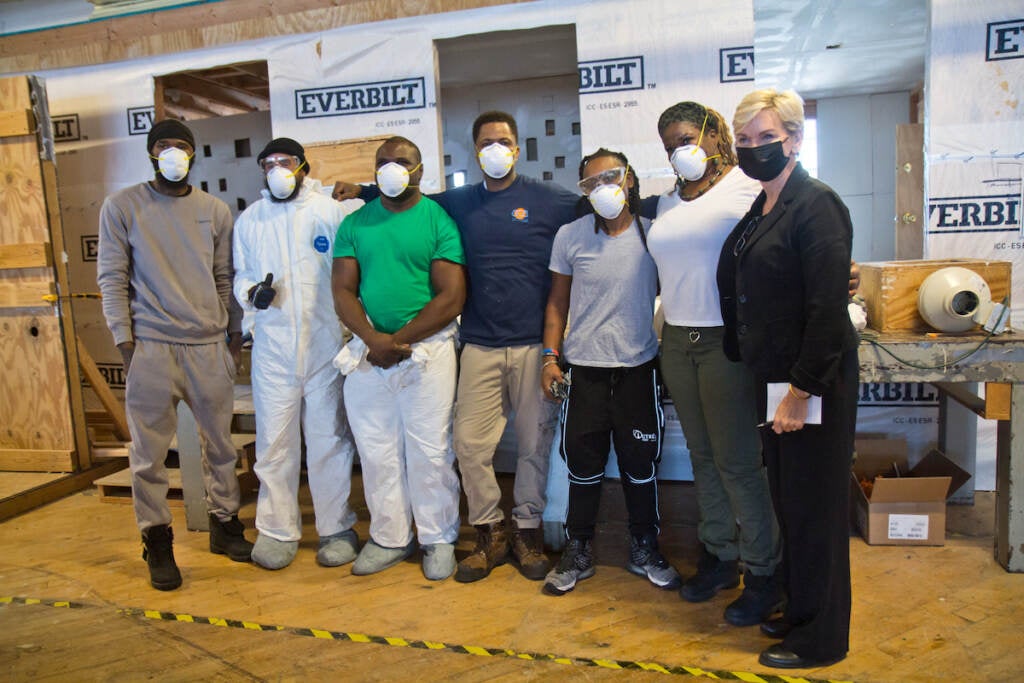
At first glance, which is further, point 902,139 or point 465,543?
point 902,139

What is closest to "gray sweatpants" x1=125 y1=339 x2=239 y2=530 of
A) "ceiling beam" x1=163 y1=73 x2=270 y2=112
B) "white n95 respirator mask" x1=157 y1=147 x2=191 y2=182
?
"white n95 respirator mask" x1=157 y1=147 x2=191 y2=182

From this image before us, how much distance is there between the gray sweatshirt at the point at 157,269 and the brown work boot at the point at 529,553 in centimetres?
148

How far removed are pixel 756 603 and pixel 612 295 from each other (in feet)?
3.72

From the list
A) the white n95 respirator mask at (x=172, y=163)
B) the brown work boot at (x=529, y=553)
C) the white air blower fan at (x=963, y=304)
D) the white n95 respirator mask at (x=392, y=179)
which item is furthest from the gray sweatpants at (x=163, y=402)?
the white air blower fan at (x=963, y=304)

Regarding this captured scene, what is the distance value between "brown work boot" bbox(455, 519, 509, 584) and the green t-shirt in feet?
2.91

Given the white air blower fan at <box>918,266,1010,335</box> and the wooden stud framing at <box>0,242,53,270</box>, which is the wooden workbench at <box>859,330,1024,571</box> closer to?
the white air blower fan at <box>918,266,1010,335</box>

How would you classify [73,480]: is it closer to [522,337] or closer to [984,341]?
[522,337]

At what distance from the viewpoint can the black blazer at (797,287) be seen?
6.33ft

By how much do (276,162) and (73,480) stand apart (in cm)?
254

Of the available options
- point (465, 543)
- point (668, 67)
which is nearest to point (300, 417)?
point (465, 543)

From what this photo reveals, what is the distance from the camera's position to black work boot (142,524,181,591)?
2.94m

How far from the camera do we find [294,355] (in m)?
3.02

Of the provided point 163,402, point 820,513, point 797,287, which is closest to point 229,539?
point 163,402

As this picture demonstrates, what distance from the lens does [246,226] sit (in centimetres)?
311
